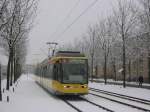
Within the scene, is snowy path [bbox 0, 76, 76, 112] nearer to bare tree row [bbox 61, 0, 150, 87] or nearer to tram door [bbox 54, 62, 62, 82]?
tram door [bbox 54, 62, 62, 82]

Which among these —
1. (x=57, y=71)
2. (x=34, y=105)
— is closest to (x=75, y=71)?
(x=57, y=71)

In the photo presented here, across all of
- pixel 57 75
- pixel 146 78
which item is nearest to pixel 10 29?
pixel 57 75

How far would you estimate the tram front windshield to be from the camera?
2547 cm

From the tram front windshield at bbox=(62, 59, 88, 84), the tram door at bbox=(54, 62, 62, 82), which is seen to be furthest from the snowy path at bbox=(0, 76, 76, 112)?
the tram front windshield at bbox=(62, 59, 88, 84)

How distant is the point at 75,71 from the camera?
25.6 meters

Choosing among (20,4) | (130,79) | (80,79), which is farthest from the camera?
(130,79)

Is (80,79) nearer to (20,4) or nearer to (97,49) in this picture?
(20,4)

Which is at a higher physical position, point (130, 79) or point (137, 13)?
point (137, 13)

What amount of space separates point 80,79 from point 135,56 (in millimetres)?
32202

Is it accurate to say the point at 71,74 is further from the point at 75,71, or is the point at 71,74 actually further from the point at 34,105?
the point at 34,105

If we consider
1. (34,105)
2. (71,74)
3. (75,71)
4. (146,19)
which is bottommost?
(34,105)

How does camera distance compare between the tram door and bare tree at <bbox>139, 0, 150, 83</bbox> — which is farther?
bare tree at <bbox>139, 0, 150, 83</bbox>

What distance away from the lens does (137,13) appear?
43438 millimetres

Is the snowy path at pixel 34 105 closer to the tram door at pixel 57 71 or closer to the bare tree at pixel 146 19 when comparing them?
the tram door at pixel 57 71
